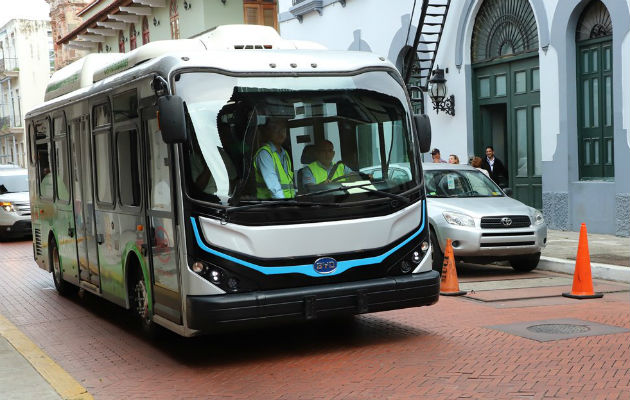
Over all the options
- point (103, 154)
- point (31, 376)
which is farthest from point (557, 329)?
point (103, 154)

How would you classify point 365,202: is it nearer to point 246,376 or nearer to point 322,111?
point 322,111

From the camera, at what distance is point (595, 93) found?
16.9m

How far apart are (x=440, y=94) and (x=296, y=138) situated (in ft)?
45.4

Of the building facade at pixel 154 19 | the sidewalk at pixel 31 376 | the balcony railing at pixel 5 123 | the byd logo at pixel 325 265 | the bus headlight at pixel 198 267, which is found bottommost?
the sidewalk at pixel 31 376

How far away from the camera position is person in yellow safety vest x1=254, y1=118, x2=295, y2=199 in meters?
7.57

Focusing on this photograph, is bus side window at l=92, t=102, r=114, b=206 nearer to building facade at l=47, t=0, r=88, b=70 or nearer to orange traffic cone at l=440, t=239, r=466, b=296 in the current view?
orange traffic cone at l=440, t=239, r=466, b=296

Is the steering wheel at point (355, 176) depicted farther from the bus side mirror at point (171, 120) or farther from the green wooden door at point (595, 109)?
the green wooden door at point (595, 109)

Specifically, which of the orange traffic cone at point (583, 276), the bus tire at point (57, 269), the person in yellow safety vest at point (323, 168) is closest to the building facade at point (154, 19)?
the bus tire at point (57, 269)

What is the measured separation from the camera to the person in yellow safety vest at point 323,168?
7762 millimetres

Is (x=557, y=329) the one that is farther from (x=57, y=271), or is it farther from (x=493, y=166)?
(x=493, y=166)

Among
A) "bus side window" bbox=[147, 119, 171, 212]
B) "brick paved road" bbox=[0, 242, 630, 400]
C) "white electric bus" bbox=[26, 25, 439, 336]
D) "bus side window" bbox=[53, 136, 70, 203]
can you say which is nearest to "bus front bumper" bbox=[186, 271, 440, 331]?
"white electric bus" bbox=[26, 25, 439, 336]

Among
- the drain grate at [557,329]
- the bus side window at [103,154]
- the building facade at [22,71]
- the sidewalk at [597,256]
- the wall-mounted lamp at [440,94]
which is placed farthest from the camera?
the building facade at [22,71]

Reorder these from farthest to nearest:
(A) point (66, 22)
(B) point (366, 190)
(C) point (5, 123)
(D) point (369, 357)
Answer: (C) point (5, 123) < (A) point (66, 22) < (B) point (366, 190) < (D) point (369, 357)

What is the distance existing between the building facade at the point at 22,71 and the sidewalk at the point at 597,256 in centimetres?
5267
